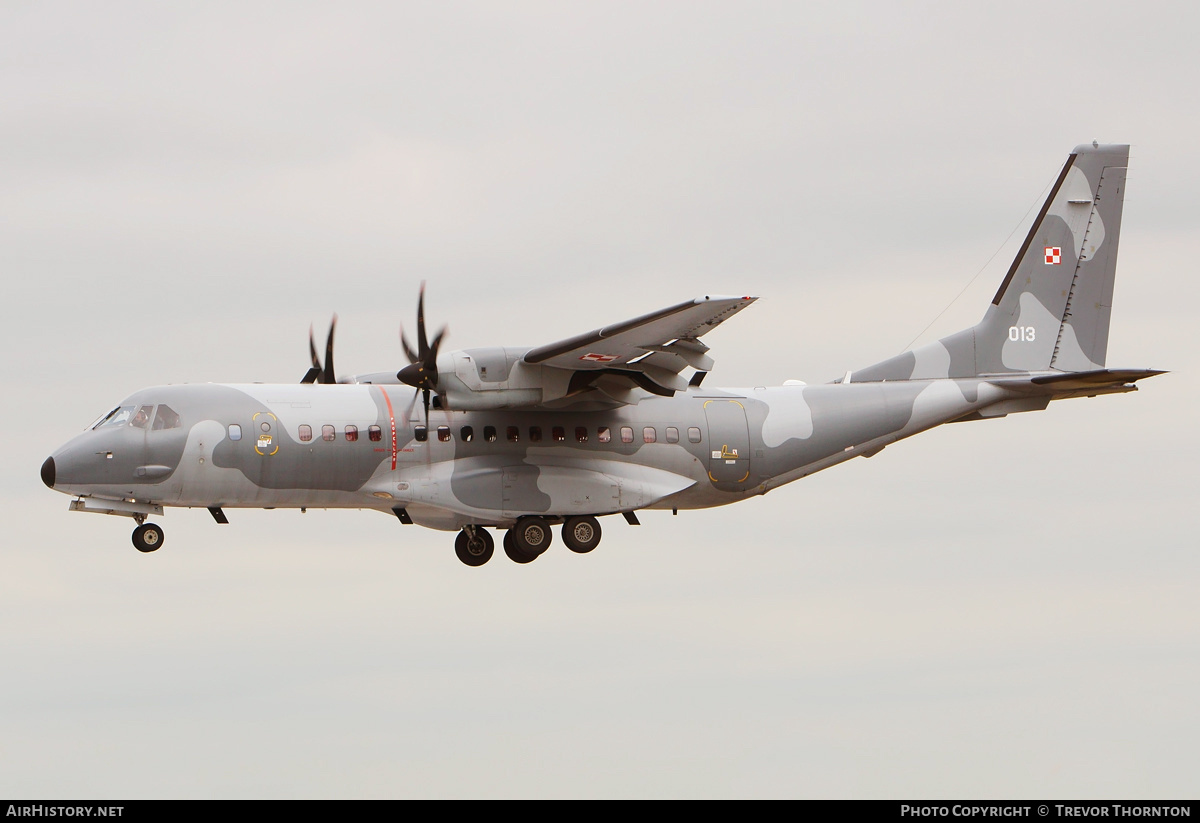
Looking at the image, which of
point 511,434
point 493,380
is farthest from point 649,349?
point 511,434

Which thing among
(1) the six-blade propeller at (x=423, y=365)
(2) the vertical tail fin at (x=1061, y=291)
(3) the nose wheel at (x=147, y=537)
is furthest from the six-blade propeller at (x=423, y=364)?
(2) the vertical tail fin at (x=1061, y=291)

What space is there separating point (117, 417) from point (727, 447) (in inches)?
436

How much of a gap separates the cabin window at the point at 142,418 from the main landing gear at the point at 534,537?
6483 millimetres

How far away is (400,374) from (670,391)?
472 cm

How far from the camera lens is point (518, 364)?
28.0 meters

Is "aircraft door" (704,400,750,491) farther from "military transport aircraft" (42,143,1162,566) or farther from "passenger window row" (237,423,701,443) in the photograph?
"passenger window row" (237,423,701,443)

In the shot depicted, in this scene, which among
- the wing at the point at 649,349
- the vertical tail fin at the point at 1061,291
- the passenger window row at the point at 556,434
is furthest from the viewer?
the vertical tail fin at the point at 1061,291

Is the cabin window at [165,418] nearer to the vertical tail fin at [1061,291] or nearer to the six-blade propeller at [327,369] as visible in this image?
the six-blade propeller at [327,369]

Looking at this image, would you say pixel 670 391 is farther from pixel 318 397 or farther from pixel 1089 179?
pixel 1089 179

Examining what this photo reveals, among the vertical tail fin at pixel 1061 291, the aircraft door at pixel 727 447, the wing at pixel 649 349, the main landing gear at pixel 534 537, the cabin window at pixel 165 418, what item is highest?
the vertical tail fin at pixel 1061 291

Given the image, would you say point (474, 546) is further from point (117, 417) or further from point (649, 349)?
point (117, 417)

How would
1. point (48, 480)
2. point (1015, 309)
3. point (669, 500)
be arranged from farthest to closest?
point (1015, 309)
point (669, 500)
point (48, 480)

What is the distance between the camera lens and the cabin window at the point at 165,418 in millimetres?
27953

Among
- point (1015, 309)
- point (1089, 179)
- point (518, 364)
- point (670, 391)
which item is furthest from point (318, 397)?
point (1089, 179)
